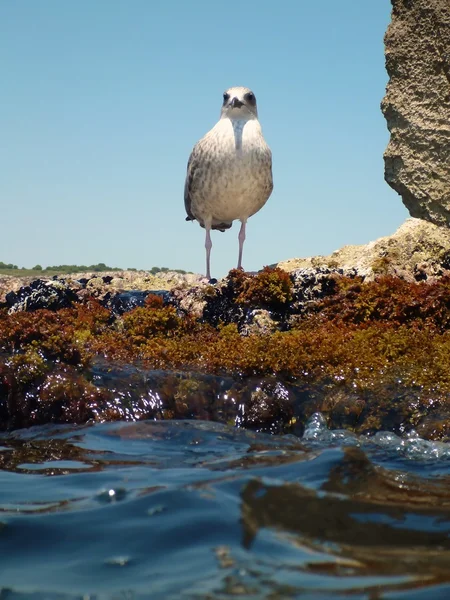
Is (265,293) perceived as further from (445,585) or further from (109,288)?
(445,585)

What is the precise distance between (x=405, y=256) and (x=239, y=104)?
3874mm

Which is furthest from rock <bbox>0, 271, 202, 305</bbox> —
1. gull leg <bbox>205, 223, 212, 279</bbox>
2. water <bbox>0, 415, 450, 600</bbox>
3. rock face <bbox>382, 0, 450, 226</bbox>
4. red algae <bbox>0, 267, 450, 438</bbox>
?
water <bbox>0, 415, 450, 600</bbox>

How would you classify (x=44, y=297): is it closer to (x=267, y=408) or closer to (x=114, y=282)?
(x=114, y=282)

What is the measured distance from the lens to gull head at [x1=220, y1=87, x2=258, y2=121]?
11328 mm

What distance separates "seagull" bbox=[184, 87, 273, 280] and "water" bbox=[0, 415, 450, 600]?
616cm

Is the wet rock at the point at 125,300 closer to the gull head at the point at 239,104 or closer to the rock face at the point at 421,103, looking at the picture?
the rock face at the point at 421,103

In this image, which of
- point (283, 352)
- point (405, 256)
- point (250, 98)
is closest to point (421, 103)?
point (405, 256)

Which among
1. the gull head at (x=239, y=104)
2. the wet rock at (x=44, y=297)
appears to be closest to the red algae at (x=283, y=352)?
the wet rock at (x=44, y=297)

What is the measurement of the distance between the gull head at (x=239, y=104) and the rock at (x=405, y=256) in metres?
3.15

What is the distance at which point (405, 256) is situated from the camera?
8930mm

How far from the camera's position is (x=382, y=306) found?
783 centimetres

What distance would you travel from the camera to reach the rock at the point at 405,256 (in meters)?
8.55

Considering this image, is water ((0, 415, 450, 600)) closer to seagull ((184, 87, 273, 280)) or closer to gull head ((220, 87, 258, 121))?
seagull ((184, 87, 273, 280))

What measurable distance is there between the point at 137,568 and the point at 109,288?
6.58 meters
